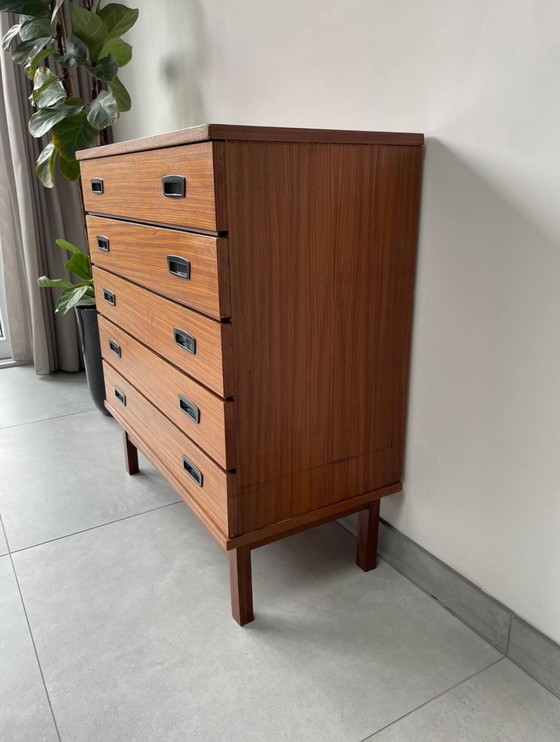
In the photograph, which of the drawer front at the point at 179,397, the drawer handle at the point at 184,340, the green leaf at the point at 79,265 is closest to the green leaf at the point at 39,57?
the green leaf at the point at 79,265

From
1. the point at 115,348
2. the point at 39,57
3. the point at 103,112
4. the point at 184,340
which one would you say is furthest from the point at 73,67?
the point at 184,340

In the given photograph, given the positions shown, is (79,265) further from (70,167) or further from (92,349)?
(70,167)

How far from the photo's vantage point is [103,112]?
2258 millimetres

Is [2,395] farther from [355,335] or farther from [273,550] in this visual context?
[355,335]

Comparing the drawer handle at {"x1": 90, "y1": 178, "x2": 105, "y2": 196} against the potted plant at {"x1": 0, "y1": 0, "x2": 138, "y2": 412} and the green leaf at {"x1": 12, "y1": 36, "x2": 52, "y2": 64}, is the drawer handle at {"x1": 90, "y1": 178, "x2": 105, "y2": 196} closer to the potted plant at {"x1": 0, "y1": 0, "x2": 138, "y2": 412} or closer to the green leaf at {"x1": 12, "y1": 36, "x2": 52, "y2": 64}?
the potted plant at {"x1": 0, "y1": 0, "x2": 138, "y2": 412}

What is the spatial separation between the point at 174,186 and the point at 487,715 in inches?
47.7

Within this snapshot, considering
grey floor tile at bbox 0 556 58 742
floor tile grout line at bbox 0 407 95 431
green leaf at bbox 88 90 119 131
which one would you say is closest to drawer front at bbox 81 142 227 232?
green leaf at bbox 88 90 119 131

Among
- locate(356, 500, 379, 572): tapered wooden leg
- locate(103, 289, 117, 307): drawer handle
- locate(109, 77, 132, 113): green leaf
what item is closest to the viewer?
locate(356, 500, 379, 572): tapered wooden leg

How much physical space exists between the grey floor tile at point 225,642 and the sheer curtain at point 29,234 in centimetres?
170

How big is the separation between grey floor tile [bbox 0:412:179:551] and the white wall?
2.90 feet

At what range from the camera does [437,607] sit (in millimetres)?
1435

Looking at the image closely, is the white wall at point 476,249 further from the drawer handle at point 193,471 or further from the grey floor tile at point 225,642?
the drawer handle at point 193,471

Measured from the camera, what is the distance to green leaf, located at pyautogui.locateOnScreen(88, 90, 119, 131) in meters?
2.24

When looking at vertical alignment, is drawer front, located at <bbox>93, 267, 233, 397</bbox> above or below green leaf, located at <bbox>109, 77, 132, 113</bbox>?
below
